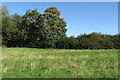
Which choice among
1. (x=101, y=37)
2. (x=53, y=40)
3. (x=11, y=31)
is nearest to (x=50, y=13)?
(x=53, y=40)

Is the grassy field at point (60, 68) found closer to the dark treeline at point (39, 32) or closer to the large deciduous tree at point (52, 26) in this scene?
the dark treeline at point (39, 32)

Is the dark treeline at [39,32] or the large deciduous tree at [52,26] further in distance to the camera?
the large deciduous tree at [52,26]

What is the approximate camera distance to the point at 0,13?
3981 cm

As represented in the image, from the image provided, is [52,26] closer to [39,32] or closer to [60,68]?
[39,32]

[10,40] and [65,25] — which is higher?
[65,25]

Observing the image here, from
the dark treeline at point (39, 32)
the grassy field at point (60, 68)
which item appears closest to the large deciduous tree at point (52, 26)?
the dark treeline at point (39, 32)

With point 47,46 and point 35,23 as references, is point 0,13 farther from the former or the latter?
point 47,46

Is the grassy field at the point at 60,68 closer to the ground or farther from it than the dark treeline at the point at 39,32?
closer to the ground

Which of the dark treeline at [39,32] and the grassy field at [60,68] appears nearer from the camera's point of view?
the grassy field at [60,68]

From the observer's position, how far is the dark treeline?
38094 millimetres

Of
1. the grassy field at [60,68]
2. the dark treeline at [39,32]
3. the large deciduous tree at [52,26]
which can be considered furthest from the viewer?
the large deciduous tree at [52,26]

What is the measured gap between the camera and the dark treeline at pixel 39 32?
38.1 meters

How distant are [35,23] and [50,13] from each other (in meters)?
5.43

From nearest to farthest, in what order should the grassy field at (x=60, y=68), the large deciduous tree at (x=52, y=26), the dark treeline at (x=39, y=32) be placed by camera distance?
the grassy field at (x=60, y=68) < the dark treeline at (x=39, y=32) < the large deciduous tree at (x=52, y=26)
